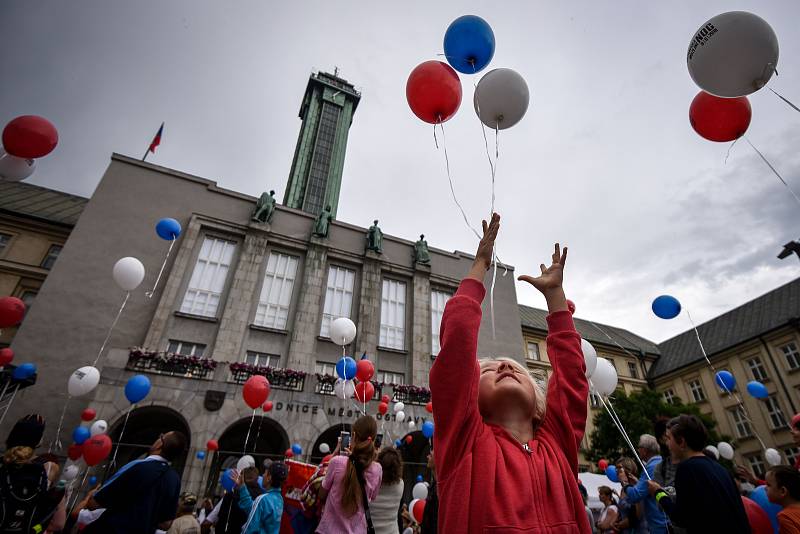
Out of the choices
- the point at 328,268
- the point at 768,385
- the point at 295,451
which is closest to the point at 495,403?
the point at 295,451

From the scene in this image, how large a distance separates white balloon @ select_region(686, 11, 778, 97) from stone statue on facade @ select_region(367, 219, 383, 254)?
1779cm

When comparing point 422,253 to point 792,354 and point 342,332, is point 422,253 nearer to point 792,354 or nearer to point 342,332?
point 342,332

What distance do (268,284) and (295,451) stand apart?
8408 millimetres

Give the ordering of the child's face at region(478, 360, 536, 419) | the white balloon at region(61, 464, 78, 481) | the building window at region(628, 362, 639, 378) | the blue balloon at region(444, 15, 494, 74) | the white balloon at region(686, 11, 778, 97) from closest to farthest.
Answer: the child's face at region(478, 360, 536, 419) → the white balloon at region(686, 11, 778, 97) → the blue balloon at region(444, 15, 494, 74) → the white balloon at region(61, 464, 78, 481) → the building window at region(628, 362, 639, 378)

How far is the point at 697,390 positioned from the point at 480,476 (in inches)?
1424

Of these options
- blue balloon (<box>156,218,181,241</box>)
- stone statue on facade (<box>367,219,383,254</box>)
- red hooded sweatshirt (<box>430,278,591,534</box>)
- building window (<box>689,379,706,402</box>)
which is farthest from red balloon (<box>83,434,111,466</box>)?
building window (<box>689,379,706,402</box>)

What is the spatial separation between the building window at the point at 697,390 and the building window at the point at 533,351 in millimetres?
12122

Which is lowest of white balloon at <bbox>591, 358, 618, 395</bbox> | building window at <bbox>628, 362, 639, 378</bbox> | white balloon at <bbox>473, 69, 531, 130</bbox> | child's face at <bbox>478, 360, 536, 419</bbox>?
child's face at <bbox>478, 360, 536, 419</bbox>

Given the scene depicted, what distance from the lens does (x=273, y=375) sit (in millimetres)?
14078

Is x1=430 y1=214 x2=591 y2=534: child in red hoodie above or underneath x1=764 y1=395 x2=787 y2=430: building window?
underneath

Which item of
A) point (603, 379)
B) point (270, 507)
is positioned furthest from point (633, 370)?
point (270, 507)

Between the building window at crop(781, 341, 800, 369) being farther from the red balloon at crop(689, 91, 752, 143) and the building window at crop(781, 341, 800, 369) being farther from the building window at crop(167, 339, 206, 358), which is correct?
the building window at crop(167, 339, 206, 358)

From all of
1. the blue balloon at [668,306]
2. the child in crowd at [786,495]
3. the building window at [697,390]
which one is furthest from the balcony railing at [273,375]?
the building window at [697,390]

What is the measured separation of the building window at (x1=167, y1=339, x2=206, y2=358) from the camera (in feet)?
48.7
